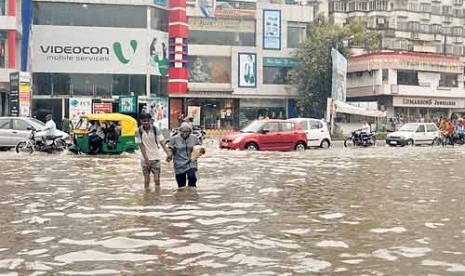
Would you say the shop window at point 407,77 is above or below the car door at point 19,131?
above

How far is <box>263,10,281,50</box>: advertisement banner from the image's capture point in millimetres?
53750

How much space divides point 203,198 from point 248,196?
831 mm

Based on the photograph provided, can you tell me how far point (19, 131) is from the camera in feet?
85.7

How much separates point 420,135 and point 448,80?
76.9 feet

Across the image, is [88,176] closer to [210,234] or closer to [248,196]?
[248,196]

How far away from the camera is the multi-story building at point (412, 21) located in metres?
72.0

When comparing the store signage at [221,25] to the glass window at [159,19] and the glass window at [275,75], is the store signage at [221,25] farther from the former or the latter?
the glass window at [159,19]

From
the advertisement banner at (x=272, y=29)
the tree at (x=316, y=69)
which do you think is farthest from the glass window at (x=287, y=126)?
the advertisement banner at (x=272, y=29)

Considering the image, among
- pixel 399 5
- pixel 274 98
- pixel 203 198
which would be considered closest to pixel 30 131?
pixel 203 198

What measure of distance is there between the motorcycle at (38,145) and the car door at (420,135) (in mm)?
19914

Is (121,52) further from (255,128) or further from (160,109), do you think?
(255,128)

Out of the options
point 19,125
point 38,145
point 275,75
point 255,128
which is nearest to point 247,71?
point 275,75

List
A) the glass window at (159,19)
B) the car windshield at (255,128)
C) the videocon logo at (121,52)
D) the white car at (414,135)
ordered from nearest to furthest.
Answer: the car windshield at (255,128) < the white car at (414,135) < the videocon logo at (121,52) < the glass window at (159,19)

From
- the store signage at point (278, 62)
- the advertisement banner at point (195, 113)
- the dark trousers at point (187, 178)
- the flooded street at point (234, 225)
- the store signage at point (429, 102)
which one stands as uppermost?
the store signage at point (278, 62)
